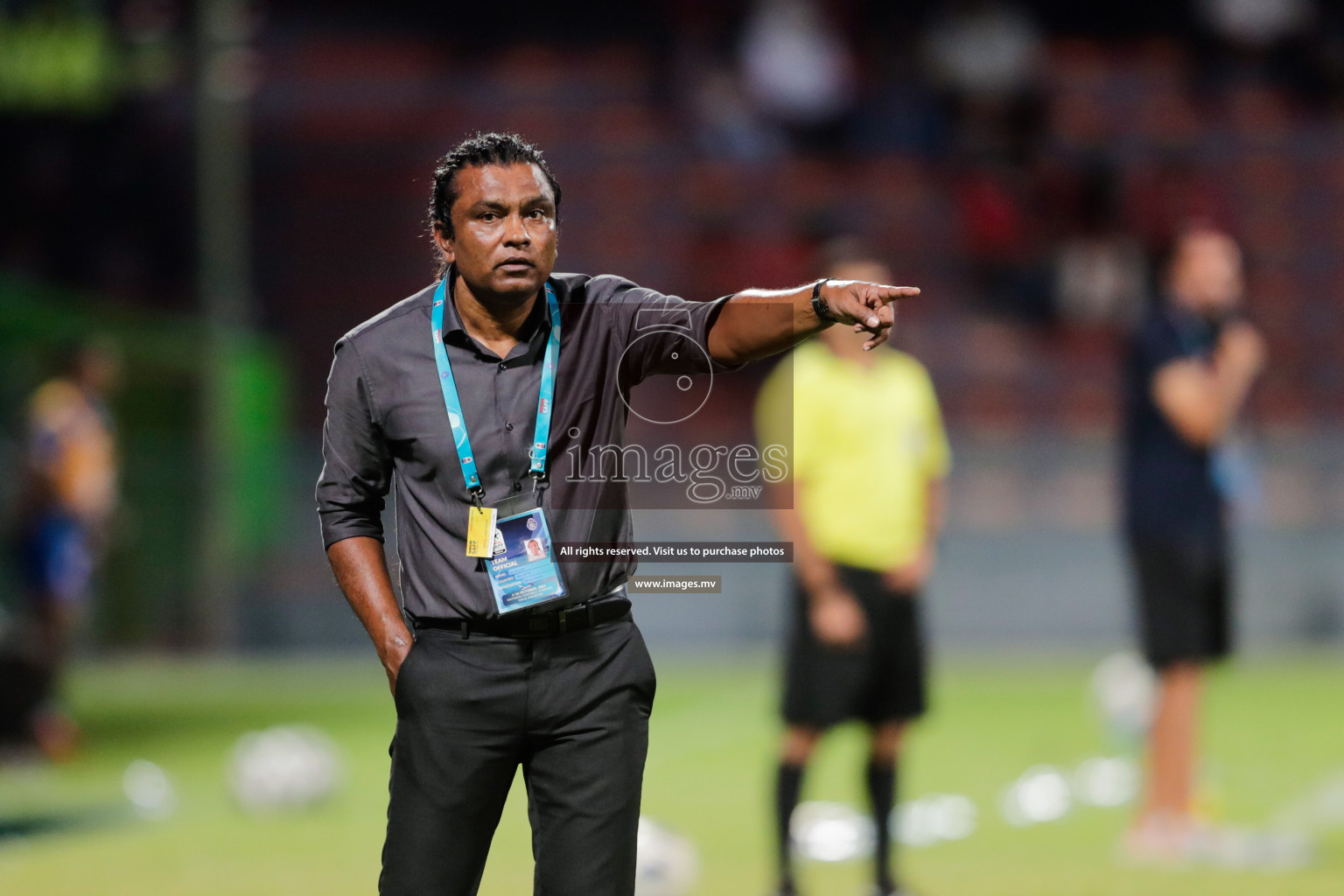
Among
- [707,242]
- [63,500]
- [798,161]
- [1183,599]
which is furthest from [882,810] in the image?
[798,161]

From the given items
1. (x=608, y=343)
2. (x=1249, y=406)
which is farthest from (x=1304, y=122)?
(x=608, y=343)

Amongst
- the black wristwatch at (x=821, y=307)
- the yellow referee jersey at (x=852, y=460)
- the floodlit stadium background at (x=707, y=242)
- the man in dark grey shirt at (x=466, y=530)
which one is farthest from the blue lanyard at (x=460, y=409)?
the floodlit stadium background at (x=707, y=242)

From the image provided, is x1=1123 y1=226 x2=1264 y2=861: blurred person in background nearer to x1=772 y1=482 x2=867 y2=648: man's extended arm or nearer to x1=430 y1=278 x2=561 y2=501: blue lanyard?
x1=772 y1=482 x2=867 y2=648: man's extended arm

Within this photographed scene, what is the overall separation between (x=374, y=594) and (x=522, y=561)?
328 millimetres

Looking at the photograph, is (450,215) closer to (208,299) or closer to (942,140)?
(208,299)

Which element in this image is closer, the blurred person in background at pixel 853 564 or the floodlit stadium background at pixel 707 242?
the blurred person in background at pixel 853 564

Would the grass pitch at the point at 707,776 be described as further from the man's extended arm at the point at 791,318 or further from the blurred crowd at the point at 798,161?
the man's extended arm at the point at 791,318

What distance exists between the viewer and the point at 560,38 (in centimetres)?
1742

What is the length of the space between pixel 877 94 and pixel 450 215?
1381 centimetres

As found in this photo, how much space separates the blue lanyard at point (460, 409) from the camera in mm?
3529

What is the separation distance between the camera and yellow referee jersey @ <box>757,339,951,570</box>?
6242mm

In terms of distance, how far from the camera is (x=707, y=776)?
9312 mm

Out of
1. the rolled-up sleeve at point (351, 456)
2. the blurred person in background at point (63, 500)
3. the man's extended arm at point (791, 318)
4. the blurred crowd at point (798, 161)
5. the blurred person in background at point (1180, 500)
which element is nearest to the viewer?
the man's extended arm at point (791, 318)

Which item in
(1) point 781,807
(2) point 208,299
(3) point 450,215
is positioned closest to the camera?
(3) point 450,215
